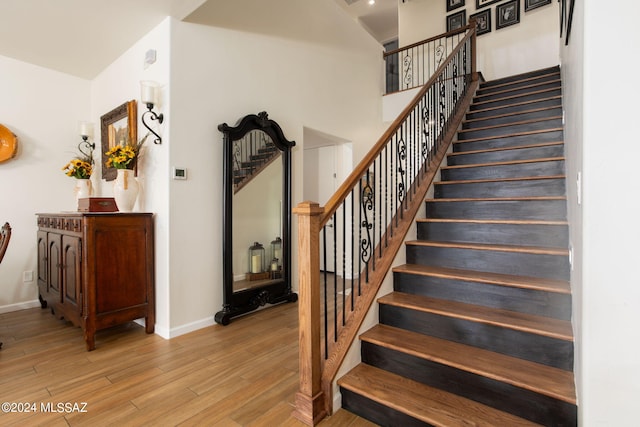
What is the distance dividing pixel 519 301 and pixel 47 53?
15.8 ft

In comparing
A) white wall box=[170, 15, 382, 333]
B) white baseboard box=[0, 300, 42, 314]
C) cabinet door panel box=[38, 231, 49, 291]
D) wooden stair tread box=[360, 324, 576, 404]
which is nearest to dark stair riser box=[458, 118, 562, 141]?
white wall box=[170, 15, 382, 333]

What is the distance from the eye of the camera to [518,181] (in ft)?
8.70

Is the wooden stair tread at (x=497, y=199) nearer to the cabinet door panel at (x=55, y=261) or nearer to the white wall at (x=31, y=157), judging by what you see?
the cabinet door panel at (x=55, y=261)

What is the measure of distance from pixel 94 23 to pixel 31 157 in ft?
5.93

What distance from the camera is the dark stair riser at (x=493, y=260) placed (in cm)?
199

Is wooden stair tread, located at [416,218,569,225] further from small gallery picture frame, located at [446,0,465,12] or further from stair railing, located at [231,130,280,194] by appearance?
small gallery picture frame, located at [446,0,465,12]

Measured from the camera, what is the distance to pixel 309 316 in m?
1.65

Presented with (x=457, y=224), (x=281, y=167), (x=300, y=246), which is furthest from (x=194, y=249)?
(x=457, y=224)

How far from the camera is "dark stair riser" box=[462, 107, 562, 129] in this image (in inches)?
137

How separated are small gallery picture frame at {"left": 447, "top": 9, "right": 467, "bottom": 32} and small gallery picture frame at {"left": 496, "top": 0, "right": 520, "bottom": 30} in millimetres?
561

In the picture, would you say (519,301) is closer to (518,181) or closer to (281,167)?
(518,181)

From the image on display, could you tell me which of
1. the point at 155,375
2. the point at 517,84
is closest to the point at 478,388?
the point at 155,375

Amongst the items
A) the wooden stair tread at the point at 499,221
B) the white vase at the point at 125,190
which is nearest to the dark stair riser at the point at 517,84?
the wooden stair tread at the point at 499,221
